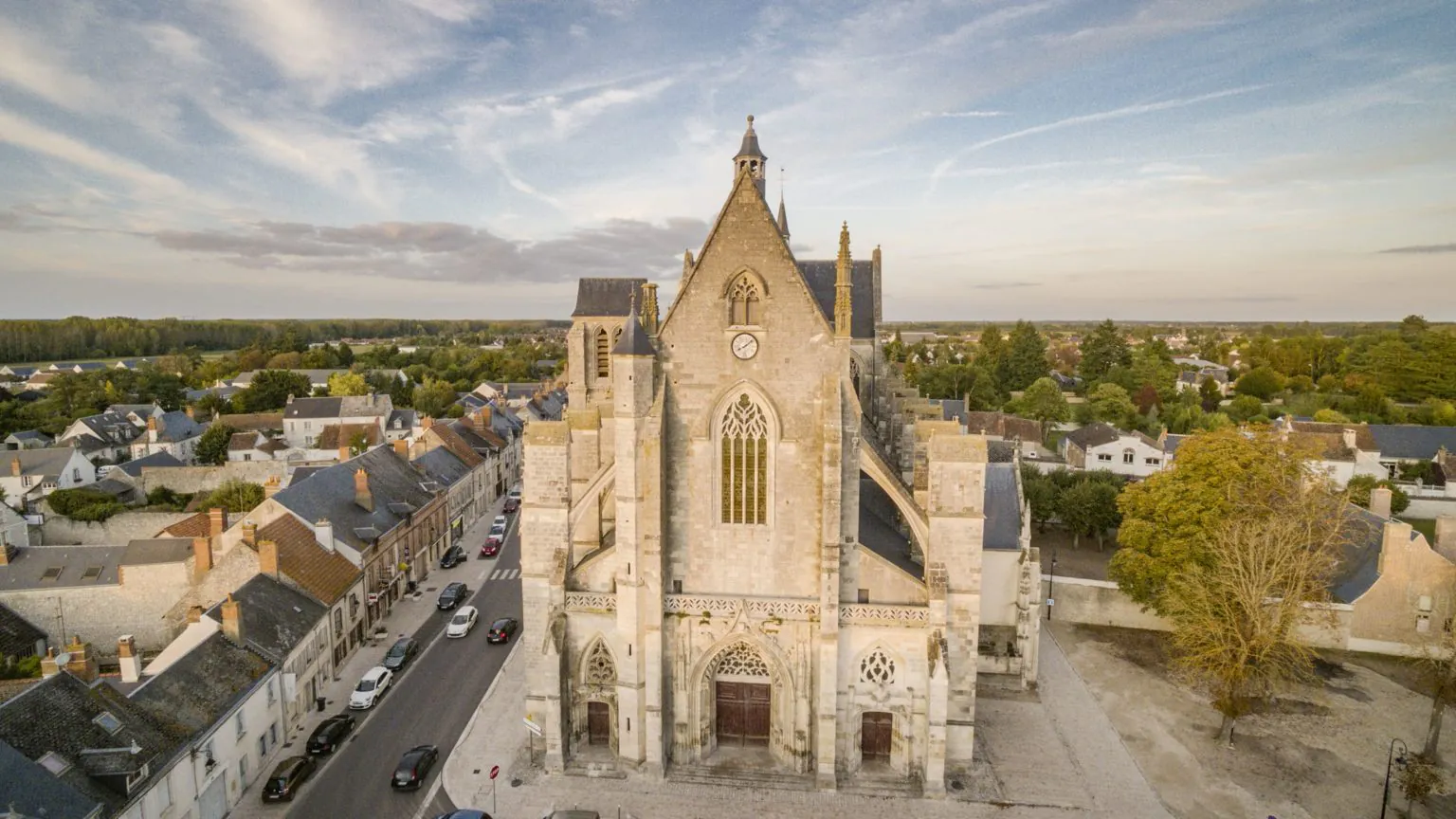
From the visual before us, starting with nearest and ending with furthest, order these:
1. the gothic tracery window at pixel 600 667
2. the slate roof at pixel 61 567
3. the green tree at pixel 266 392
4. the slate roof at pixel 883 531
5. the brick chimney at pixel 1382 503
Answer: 1. the gothic tracery window at pixel 600 667
2. the slate roof at pixel 883 531
3. the slate roof at pixel 61 567
4. the brick chimney at pixel 1382 503
5. the green tree at pixel 266 392

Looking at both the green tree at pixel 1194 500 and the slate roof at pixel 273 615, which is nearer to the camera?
the slate roof at pixel 273 615

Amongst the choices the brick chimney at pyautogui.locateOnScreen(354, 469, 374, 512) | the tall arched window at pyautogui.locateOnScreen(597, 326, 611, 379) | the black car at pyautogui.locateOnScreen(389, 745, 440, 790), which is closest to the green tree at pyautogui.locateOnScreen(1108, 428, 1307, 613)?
the tall arched window at pyautogui.locateOnScreen(597, 326, 611, 379)

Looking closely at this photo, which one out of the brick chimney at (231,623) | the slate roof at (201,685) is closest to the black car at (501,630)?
the slate roof at (201,685)

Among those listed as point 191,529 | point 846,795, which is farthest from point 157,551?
point 846,795

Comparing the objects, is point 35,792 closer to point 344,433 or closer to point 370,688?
point 370,688

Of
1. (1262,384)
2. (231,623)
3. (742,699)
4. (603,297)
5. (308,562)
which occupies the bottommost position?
(742,699)

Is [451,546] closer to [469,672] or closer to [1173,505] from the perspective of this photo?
[469,672]

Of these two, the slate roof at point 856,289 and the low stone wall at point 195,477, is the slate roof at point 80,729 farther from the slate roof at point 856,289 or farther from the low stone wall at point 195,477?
the low stone wall at point 195,477

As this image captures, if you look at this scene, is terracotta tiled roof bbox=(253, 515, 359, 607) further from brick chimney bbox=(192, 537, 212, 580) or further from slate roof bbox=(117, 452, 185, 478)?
slate roof bbox=(117, 452, 185, 478)
